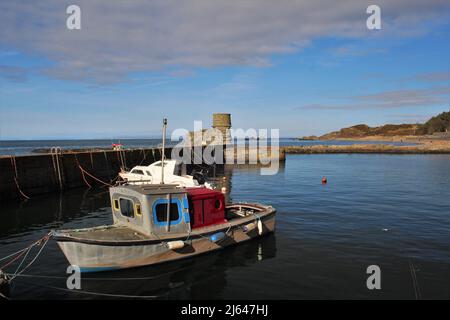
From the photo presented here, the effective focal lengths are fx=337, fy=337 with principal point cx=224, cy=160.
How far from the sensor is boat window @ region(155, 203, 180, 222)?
13.9 m

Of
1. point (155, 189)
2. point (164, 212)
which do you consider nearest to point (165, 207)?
point (164, 212)

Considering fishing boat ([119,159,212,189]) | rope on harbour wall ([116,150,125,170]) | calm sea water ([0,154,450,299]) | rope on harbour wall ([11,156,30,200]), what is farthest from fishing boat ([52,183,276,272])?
rope on harbour wall ([116,150,125,170])

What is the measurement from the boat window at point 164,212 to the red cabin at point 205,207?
890 millimetres

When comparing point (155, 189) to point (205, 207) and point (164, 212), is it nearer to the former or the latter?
point (164, 212)

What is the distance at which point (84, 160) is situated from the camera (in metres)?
36.4

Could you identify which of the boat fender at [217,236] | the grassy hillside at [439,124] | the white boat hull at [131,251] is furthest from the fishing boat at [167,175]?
the grassy hillside at [439,124]

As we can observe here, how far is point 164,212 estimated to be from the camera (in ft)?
46.1

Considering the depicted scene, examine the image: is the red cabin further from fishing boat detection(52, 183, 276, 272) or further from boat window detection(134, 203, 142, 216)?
boat window detection(134, 203, 142, 216)

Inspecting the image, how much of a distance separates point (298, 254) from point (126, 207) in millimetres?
8220

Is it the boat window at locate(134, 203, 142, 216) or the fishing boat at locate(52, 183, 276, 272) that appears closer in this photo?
the fishing boat at locate(52, 183, 276, 272)

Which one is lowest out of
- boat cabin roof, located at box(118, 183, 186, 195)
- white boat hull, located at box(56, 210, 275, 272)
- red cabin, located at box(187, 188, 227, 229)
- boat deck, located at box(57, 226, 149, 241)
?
white boat hull, located at box(56, 210, 275, 272)

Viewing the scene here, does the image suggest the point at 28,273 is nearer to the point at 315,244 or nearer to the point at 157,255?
the point at 157,255

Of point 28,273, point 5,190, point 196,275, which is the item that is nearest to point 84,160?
point 5,190

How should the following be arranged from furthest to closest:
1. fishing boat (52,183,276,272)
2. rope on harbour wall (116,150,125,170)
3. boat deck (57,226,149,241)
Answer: rope on harbour wall (116,150,125,170), boat deck (57,226,149,241), fishing boat (52,183,276,272)
